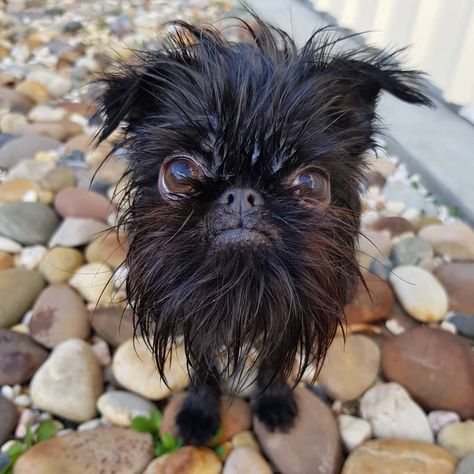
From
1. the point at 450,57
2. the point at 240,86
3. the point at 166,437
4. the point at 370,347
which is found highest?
the point at 240,86

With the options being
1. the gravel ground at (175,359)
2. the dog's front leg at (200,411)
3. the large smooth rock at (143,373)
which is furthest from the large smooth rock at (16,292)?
the dog's front leg at (200,411)

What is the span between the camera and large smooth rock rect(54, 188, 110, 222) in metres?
2.79

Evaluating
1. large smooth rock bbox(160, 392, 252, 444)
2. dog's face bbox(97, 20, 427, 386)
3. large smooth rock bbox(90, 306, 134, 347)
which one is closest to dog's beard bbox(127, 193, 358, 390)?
dog's face bbox(97, 20, 427, 386)

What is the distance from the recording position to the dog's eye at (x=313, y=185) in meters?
1.40

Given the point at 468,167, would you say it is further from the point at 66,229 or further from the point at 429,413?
the point at 66,229

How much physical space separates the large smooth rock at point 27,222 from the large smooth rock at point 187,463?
1.40 m

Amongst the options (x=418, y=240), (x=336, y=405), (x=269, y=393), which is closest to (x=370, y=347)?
(x=336, y=405)

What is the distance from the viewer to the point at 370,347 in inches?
86.5

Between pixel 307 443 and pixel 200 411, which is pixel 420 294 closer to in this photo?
pixel 307 443

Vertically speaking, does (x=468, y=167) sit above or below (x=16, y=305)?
above

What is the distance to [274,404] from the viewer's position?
194 cm

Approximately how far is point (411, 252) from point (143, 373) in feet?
4.86

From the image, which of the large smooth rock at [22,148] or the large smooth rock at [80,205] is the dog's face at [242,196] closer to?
the large smooth rock at [80,205]

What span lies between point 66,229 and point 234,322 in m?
1.66
